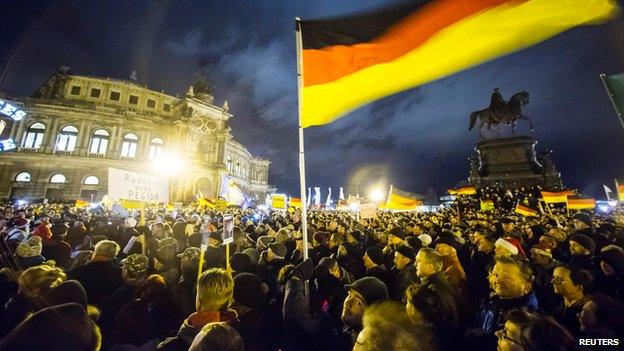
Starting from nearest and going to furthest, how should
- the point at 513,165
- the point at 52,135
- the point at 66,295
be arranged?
1. the point at 66,295
2. the point at 513,165
3. the point at 52,135

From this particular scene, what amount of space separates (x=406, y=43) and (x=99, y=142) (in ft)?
149

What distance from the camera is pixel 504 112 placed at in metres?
31.7

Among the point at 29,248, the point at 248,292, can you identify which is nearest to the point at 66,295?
the point at 248,292

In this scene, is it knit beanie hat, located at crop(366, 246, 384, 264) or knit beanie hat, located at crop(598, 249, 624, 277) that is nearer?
knit beanie hat, located at crop(598, 249, 624, 277)

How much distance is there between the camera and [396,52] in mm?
4418

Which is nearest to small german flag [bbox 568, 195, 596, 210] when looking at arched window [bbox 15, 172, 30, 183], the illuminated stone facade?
the illuminated stone facade

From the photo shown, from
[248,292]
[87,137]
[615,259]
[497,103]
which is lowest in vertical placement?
[248,292]

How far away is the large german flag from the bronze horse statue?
109 ft

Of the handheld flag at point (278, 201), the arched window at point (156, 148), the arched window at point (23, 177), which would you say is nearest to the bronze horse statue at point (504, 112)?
the handheld flag at point (278, 201)

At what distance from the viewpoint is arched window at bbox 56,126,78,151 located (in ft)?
116

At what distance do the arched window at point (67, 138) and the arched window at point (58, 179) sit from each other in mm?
3825

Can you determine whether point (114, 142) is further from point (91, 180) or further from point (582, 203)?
point (582, 203)

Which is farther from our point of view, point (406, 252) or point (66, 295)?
point (406, 252)

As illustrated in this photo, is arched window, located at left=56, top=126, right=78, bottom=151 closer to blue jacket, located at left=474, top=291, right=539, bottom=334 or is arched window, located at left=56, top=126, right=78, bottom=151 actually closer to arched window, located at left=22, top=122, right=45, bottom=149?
arched window, located at left=22, top=122, right=45, bottom=149
